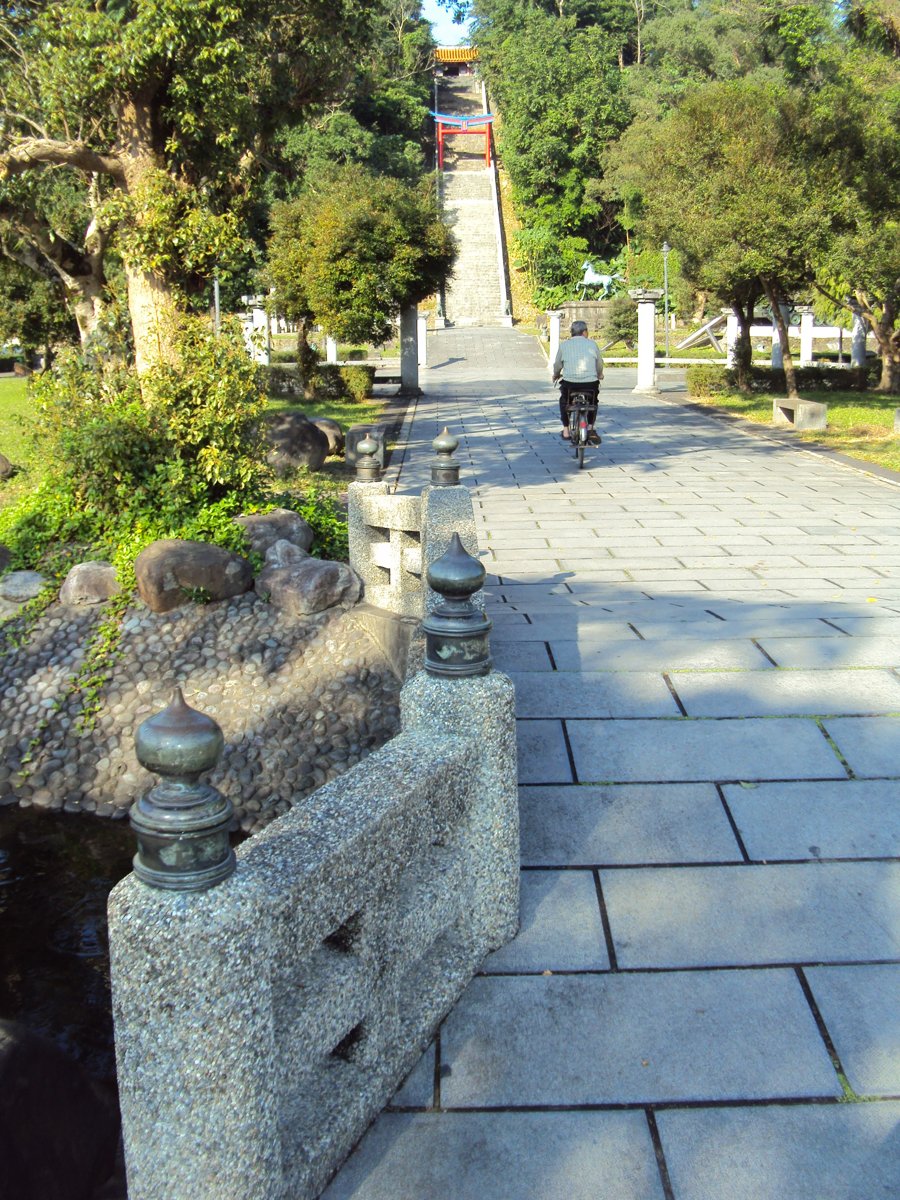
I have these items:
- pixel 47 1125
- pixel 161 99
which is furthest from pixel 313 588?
pixel 161 99

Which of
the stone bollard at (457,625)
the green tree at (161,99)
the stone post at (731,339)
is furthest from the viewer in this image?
the stone post at (731,339)

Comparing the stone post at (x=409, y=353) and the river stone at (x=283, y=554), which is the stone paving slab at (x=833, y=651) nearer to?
the river stone at (x=283, y=554)

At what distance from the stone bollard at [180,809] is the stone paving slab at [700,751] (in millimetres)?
2205

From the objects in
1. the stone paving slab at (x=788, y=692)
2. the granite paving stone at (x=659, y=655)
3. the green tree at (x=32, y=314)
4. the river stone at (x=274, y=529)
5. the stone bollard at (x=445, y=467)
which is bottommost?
the stone paving slab at (x=788, y=692)

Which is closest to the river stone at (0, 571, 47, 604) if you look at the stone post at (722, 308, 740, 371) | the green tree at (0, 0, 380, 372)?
the green tree at (0, 0, 380, 372)

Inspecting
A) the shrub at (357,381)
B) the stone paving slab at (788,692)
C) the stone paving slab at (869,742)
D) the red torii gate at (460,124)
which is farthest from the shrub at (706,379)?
the red torii gate at (460,124)

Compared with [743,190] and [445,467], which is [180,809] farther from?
[743,190]

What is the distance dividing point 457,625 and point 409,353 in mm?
21094

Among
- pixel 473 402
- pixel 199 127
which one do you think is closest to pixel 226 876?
pixel 199 127

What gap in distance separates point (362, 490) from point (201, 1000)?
186 inches

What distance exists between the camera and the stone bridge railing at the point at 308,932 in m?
2.04

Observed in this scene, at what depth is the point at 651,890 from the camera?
3.52 m

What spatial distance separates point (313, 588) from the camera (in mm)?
7000

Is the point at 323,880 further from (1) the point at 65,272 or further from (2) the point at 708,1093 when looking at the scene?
(1) the point at 65,272
